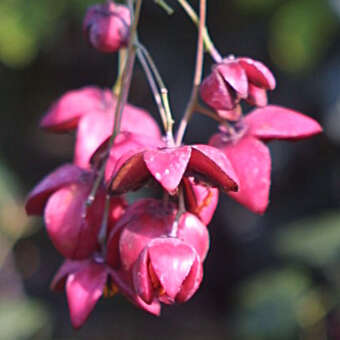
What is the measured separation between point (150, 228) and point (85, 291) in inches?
6.1

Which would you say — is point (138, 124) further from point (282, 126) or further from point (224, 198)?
point (224, 198)

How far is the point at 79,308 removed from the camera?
0.99 meters

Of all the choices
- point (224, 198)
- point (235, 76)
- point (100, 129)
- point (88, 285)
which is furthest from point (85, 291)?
point (224, 198)

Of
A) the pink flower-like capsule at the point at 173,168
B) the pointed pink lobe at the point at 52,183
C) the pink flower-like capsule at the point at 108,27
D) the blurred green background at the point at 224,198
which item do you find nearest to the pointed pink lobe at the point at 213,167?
the pink flower-like capsule at the point at 173,168

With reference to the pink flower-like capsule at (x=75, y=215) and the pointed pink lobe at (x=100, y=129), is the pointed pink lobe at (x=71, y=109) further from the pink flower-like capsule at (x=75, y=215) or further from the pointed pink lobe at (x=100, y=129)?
the pink flower-like capsule at (x=75, y=215)

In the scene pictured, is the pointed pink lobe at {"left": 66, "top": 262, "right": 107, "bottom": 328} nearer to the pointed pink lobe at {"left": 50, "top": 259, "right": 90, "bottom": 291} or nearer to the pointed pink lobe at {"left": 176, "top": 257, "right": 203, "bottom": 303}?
the pointed pink lobe at {"left": 50, "top": 259, "right": 90, "bottom": 291}

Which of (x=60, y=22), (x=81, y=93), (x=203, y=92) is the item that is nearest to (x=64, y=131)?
(x=81, y=93)

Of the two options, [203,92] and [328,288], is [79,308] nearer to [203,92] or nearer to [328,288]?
[203,92]

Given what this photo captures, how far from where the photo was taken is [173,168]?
83 cm

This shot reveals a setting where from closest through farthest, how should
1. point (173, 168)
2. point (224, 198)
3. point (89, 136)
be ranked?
1. point (173, 168)
2. point (89, 136)
3. point (224, 198)

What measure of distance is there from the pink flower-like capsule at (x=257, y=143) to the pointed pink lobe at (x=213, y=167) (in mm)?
74

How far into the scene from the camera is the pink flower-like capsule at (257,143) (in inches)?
38.2

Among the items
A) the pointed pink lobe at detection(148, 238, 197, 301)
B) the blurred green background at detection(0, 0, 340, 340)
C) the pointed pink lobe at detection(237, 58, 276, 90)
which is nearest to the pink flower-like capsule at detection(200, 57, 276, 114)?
the pointed pink lobe at detection(237, 58, 276, 90)

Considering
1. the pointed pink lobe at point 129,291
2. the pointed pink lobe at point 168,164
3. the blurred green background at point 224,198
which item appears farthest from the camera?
the blurred green background at point 224,198
